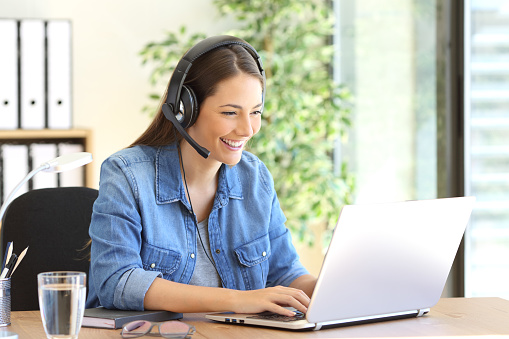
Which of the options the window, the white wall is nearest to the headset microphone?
the window

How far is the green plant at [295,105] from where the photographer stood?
3223 mm

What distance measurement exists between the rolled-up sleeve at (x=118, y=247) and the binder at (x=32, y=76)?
1.74m

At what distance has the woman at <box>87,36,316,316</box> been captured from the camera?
4.37 ft

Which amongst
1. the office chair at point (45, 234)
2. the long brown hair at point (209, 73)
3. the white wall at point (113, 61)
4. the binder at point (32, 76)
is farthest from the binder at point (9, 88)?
the long brown hair at point (209, 73)

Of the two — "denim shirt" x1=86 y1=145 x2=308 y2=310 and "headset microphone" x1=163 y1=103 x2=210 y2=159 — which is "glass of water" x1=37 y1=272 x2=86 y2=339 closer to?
"denim shirt" x1=86 y1=145 x2=308 y2=310

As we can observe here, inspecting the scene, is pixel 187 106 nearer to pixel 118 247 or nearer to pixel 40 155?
pixel 118 247

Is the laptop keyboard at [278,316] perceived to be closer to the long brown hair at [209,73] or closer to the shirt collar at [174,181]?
the shirt collar at [174,181]

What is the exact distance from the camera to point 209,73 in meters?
1.51

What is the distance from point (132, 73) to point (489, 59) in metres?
1.74

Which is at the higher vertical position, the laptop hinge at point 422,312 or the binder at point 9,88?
the binder at point 9,88

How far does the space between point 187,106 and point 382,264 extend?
55 centimetres

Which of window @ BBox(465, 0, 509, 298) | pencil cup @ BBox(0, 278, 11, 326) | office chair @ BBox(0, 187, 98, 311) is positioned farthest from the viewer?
window @ BBox(465, 0, 509, 298)

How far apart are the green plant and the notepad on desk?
195cm

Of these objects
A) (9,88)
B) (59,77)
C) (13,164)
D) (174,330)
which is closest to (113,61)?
(59,77)
